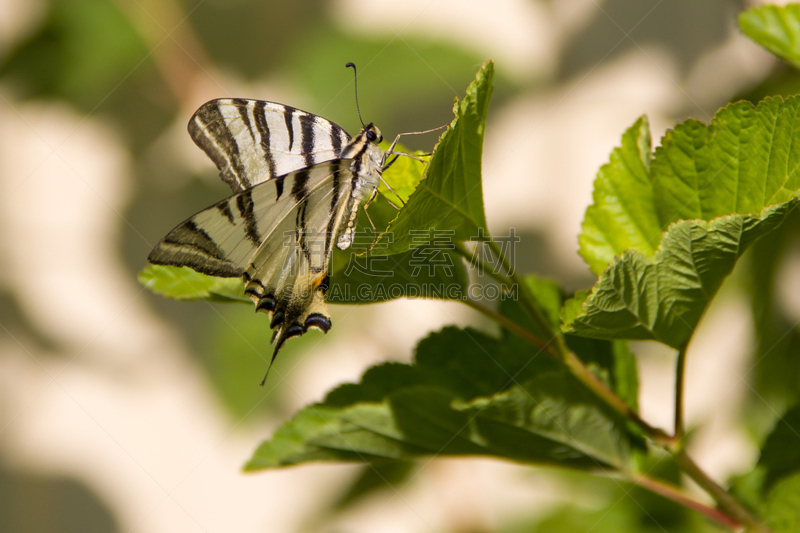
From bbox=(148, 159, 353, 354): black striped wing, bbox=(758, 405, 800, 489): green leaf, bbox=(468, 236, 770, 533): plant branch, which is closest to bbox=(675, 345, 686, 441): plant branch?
bbox=(468, 236, 770, 533): plant branch

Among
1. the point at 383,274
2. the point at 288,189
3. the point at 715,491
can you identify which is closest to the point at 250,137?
the point at 288,189

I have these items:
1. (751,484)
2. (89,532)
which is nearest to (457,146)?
(751,484)

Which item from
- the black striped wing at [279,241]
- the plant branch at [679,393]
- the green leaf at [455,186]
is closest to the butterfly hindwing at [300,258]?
the black striped wing at [279,241]

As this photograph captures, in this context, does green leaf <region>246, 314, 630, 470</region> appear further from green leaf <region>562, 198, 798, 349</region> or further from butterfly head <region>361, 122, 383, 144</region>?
butterfly head <region>361, 122, 383, 144</region>

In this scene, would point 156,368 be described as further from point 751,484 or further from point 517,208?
point 751,484

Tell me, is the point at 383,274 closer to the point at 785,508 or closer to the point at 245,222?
the point at 245,222

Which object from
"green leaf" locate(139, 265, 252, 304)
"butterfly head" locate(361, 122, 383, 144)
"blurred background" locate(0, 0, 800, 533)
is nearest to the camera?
"green leaf" locate(139, 265, 252, 304)
